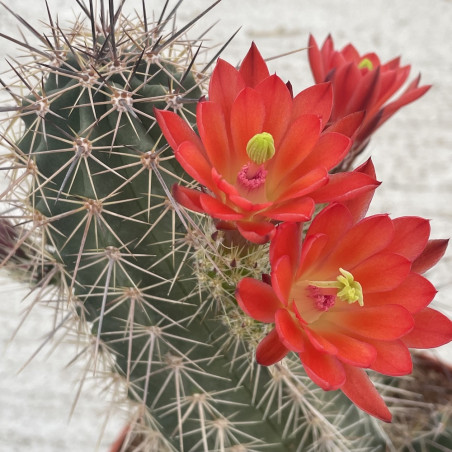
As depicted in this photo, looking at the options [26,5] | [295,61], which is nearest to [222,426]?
[295,61]

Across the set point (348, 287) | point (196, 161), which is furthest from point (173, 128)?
point (348, 287)

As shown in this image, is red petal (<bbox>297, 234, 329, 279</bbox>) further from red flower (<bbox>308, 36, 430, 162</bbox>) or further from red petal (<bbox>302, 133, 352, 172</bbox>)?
red flower (<bbox>308, 36, 430, 162</bbox>)

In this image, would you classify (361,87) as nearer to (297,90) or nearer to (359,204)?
(359,204)

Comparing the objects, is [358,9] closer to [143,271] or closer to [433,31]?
[433,31]

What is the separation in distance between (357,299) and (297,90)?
861mm

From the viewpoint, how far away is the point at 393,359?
0.31 meters

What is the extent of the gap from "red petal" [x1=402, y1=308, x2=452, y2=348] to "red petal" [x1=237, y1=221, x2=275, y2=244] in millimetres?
96

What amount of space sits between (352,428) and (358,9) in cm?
100

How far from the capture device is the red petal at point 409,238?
1.09 ft

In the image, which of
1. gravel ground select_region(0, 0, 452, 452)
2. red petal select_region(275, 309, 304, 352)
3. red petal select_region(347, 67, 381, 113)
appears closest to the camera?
red petal select_region(275, 309, 304, 352)

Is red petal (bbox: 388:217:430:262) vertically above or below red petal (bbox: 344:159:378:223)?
below

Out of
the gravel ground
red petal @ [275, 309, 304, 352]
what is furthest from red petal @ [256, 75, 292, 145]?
the gravel ground

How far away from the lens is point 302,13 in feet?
4.26

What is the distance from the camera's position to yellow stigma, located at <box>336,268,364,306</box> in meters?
0.33
